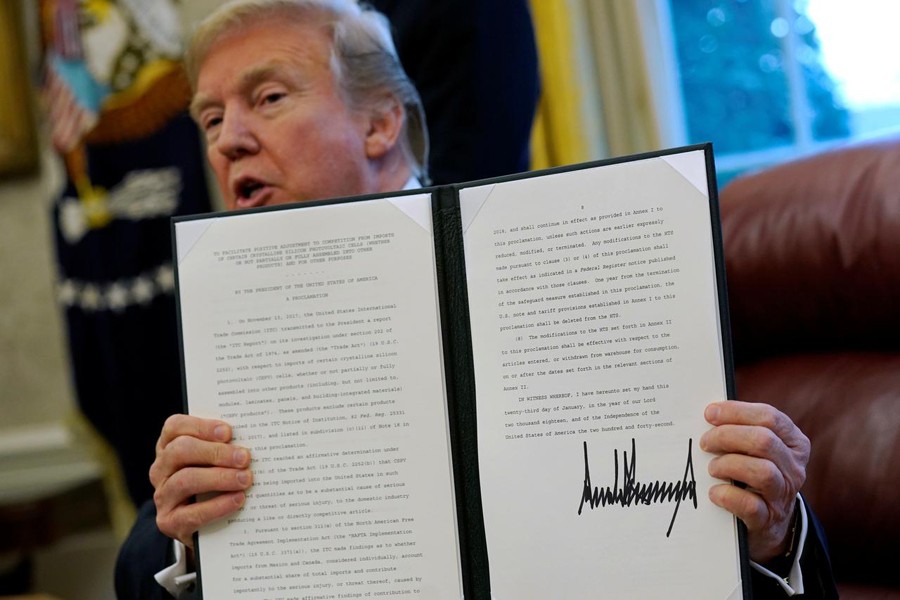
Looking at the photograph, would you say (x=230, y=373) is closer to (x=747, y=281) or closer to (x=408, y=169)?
(x=408, y=169)

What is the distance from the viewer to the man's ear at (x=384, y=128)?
134 centimetres

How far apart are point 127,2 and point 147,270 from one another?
0.70 meters

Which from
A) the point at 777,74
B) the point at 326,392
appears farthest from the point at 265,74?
the point at 777,74

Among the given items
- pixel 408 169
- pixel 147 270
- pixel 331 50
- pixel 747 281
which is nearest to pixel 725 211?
pixel 747 281

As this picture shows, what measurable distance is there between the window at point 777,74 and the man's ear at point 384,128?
44.1 inches

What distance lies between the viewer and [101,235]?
2.58 m

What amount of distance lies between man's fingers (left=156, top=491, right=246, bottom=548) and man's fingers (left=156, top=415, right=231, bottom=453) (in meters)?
0.06

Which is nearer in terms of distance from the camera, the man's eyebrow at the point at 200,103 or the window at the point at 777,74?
the man's eyebrow at the point at 200,103

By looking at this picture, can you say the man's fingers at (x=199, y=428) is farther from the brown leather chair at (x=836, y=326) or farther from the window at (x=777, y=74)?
the window at (x=777, y=74)

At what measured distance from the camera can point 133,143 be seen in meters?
2.55
